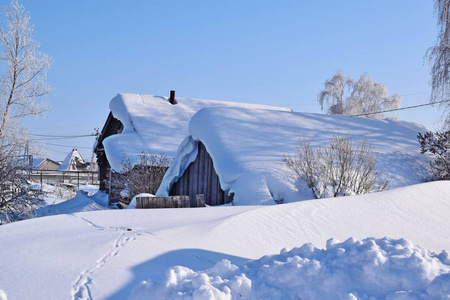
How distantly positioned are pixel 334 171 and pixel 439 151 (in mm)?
4565

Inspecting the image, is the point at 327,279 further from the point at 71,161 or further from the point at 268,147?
the point at 71,161

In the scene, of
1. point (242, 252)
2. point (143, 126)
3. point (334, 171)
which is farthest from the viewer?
point (143, 126)

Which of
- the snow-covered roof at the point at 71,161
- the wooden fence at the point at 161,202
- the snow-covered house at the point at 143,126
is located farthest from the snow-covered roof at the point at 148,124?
the snow-covered roof at the point at 71,161

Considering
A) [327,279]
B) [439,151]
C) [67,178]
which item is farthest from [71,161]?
[327,279]

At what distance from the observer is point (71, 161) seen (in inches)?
2132

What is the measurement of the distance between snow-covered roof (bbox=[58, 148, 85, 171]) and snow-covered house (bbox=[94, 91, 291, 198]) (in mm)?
31243

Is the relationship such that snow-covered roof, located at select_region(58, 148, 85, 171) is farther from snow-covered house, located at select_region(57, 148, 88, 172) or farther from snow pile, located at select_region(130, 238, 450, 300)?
snow pile, located at select_region(130, 238, 450, 300)

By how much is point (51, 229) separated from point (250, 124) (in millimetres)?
7744

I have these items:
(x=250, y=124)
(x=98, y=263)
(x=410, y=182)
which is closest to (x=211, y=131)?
(x=250, y=124)

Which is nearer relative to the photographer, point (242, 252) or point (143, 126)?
point (242, 252)

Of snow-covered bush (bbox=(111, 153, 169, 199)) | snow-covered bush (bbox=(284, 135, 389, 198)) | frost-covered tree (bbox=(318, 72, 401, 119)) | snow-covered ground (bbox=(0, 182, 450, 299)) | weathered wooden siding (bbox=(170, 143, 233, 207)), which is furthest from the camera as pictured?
frost-covered tree (bbox=(318, 72, 401, 119))

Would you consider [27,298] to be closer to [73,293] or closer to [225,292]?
[73,293]

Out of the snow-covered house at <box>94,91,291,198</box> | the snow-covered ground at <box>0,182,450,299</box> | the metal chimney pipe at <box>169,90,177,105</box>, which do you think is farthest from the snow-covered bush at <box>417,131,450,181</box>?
the metal chimney pipe at <box>169,90,177,105</box>

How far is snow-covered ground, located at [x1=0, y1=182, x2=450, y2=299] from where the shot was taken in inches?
121
